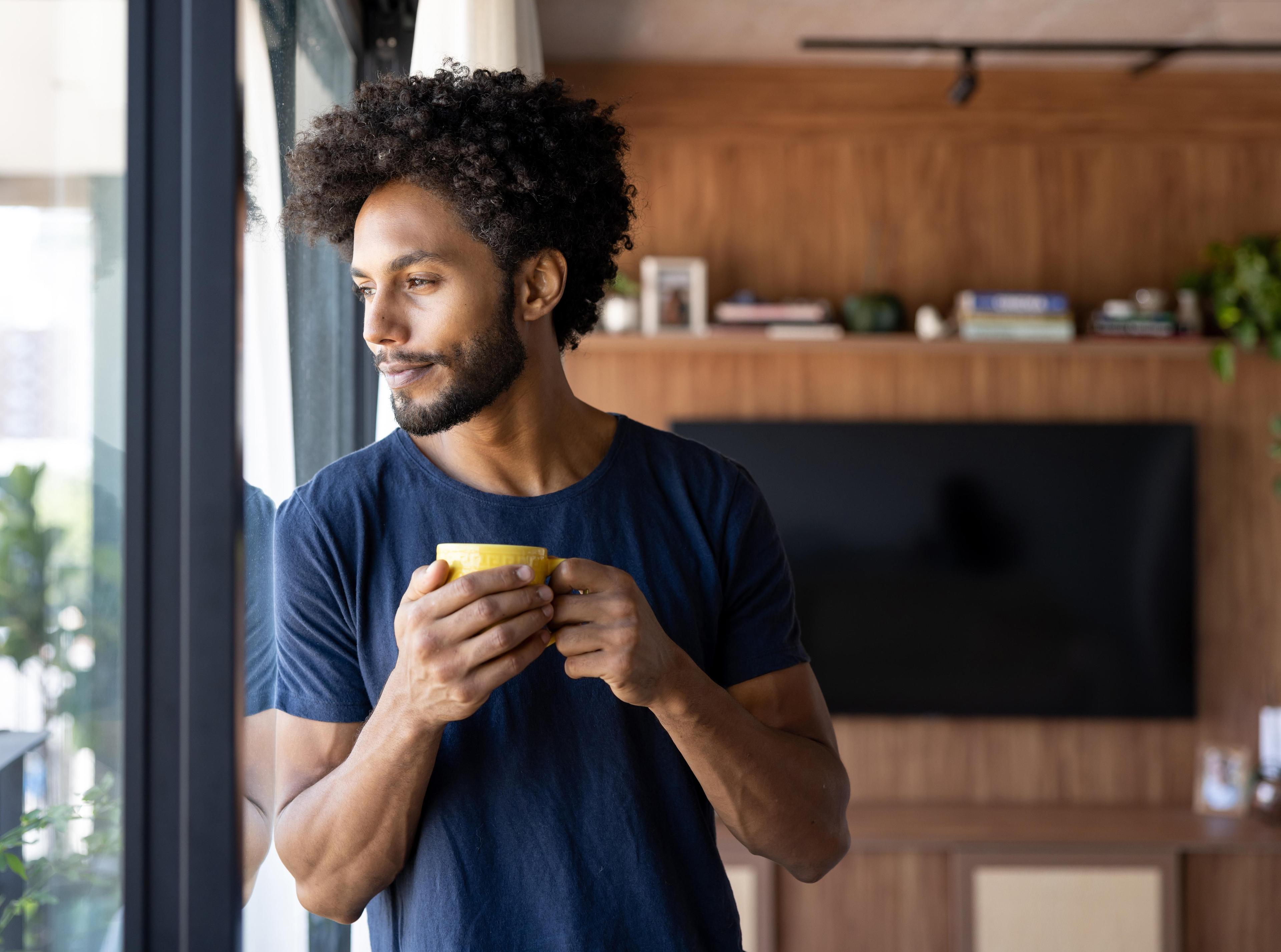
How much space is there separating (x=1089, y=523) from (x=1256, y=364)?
79 centimetres

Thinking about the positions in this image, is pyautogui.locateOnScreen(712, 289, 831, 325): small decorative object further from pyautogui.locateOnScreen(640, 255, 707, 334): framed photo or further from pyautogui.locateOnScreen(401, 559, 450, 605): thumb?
pyautogui.locateOnScreen(401, 559, 450, 605): thumb

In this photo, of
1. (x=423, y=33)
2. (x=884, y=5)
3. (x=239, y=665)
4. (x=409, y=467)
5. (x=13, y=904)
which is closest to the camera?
(x=13, y=904)

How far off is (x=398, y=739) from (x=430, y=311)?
40cm

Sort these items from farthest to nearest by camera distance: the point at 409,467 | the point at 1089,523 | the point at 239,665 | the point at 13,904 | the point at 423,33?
1. the point at 1089,523
2. the point at 423,33
3. the point at 409,467
4. the point at 239,665
5. the point at 13,904

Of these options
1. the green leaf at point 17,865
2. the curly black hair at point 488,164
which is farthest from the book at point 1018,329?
the green leaf at point 17,865

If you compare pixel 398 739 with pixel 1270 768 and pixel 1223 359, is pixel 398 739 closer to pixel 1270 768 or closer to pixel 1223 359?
pixel 1223 359

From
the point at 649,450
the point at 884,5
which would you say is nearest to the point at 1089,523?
the point at 884,5

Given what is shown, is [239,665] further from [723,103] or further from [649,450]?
[723,103]

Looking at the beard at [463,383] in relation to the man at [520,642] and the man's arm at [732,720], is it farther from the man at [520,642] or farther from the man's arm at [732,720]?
the man's arm at [732,720]

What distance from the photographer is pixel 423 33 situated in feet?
5.11

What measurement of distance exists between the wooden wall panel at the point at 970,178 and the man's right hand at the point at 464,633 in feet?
8.77

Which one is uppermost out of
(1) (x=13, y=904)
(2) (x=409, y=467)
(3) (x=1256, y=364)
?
(3) (x=1256, y=364)

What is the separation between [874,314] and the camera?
10.5 ft

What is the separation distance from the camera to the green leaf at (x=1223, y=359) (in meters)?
3.13
